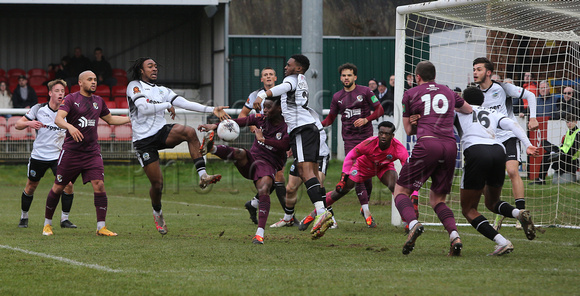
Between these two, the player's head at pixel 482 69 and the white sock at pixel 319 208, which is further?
the player's head at pixel 482 69

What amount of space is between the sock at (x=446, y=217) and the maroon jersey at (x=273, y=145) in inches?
99.8

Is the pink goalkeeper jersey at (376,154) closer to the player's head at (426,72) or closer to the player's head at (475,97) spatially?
the player's head at (475,97)

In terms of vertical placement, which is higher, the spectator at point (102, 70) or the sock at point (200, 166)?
the spectator at point (102, 70)

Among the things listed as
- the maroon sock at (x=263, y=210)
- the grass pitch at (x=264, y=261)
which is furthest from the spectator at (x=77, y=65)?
the maroon sock at (x=263, y=210)

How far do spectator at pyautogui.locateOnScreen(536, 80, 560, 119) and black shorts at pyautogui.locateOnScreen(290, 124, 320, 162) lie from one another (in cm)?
534

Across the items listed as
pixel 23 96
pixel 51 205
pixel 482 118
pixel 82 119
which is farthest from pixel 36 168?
pixel 23 96

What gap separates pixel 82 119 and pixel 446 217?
187 inches

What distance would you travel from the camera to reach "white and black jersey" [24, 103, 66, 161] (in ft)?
35.6

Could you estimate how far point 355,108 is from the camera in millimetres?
10836

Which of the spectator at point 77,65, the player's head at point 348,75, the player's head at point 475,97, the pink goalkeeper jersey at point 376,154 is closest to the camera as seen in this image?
the player's head at point 475,97

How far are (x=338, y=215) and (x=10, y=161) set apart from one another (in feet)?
36.1

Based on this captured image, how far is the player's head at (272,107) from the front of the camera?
9.16 meters

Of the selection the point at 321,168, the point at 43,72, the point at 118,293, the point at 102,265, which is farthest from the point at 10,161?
the point at 118,293

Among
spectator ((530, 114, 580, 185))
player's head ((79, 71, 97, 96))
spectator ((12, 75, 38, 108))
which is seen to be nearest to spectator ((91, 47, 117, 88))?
spectator ((12, 75, 38, 108))
